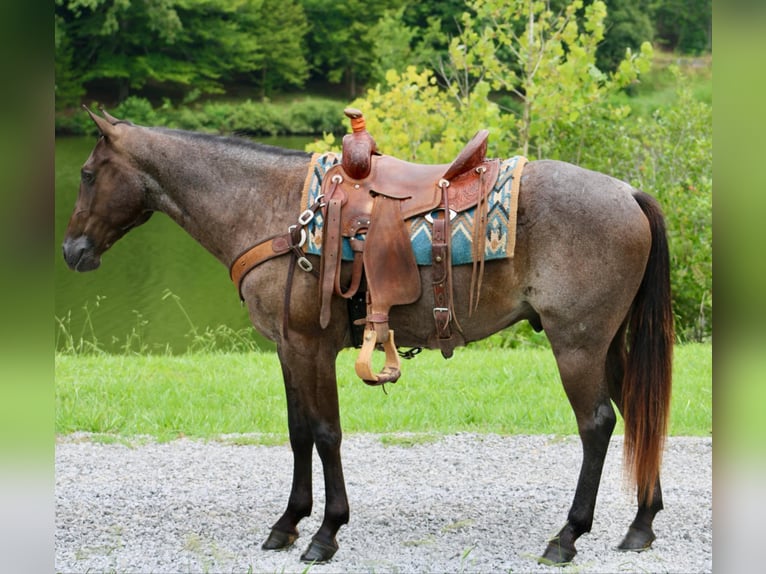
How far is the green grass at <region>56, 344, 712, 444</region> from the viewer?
18.1 feet

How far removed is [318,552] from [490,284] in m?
1.29

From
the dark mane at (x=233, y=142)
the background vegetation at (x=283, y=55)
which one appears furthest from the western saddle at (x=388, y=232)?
the background vegetation at (x=283, y=55)

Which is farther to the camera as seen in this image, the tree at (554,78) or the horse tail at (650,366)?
the tree at (554,78)

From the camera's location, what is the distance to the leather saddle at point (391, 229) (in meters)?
3.39

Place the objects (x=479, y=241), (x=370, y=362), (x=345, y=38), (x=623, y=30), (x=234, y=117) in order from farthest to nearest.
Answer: (x=345, y=38) < (x=234, y=117) < (x=623, y=30) < (x=479, y=241) < (x=370, y=362)

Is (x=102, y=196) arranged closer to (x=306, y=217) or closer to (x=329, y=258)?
(x=306, y=217)

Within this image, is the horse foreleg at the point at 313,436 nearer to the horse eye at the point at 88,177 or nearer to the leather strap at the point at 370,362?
the leather strap at the point at 370,362

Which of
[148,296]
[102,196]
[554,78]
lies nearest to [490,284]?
[102,196]

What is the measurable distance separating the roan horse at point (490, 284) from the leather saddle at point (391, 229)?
0.24 ft

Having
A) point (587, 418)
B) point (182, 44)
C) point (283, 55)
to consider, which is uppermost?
point (182, 44)

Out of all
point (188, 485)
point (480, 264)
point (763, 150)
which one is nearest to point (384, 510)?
point (188, 485)

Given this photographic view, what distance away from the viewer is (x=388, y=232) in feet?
11.2

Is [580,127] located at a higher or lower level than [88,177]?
lower

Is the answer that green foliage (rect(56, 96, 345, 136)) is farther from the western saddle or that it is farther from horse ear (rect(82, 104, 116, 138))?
the western saddle
